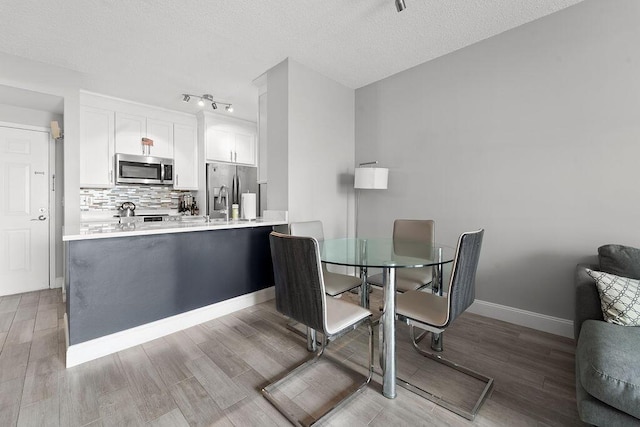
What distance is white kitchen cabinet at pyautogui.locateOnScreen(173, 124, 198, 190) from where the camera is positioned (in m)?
4.55

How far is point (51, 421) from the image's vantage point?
142cm

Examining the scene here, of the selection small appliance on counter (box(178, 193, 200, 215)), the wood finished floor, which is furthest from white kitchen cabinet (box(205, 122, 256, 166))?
the wood finished floor

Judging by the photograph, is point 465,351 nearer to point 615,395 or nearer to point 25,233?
point 615,395

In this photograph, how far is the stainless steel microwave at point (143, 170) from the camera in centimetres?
400

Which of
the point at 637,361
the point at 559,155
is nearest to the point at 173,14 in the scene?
the point at 559,155

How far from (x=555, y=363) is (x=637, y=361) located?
91cm

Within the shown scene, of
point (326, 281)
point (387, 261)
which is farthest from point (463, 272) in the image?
point (326, 281)

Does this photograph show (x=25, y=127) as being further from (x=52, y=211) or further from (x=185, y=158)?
(x=185, y=158)

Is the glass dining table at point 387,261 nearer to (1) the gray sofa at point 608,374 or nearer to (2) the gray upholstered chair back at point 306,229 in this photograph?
(2) the gray upholstered chair back at point 306,229

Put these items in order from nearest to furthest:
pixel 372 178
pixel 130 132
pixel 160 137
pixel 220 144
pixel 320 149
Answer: pixel 372 178 → pixel 320 149 → pixel 130 132 → pixel 160 137 → pixel 220 144

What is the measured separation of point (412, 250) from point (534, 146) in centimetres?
147

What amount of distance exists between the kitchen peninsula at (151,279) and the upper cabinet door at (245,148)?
8.05 feet

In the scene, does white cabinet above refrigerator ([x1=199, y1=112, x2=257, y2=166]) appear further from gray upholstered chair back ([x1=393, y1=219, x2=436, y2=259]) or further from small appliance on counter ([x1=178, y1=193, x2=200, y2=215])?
gray upholstered chair back ([x1=393, y1=219, x2=436, y2=259])

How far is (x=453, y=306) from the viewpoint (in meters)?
1.49
